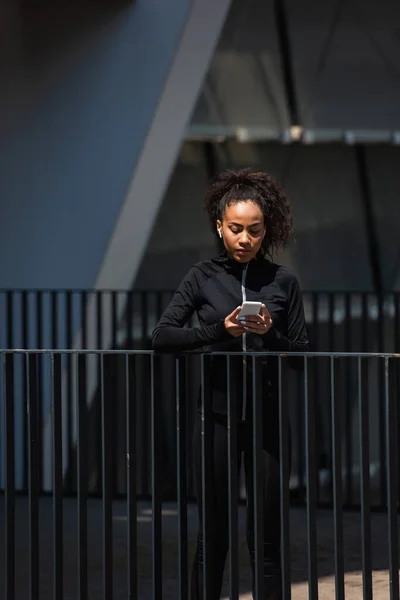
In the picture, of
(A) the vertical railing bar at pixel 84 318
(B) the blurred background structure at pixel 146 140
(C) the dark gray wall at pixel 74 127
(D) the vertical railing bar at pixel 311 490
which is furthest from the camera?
(C) the dark gray wall at pixel 74 127

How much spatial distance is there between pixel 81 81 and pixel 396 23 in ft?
17.4

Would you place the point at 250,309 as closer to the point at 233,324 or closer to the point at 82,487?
the point at 233,324

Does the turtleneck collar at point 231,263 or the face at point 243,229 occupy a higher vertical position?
the face at point 243,229

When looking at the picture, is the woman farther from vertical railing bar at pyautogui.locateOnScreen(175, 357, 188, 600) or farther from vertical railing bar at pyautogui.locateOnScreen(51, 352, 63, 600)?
vertical railing bar at pyautogui.locateOnScreen(51, 352, 63, 600)

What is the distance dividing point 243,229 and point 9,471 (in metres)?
1.30

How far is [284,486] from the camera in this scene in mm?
4754

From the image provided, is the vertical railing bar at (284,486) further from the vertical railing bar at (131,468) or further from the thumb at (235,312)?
the vertical railing bar at (131,468)

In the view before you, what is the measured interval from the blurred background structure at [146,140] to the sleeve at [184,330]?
210 cm

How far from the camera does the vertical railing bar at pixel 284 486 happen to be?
4.75 meters

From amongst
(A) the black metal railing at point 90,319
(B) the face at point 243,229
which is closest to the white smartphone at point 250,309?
(B) the face at point 243,229

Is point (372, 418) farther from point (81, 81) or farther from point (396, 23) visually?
point (81, 81)

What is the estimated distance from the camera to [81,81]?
10.3 m

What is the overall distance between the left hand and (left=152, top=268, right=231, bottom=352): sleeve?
0.10 m

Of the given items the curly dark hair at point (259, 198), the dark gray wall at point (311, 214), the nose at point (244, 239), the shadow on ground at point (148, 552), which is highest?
the dark gray wall at point (311, 214)
